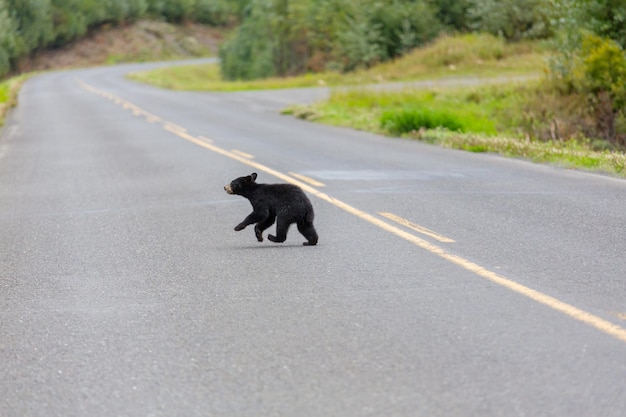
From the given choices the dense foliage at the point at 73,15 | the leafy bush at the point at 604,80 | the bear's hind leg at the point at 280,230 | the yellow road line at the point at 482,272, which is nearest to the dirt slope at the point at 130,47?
the dense foliage at the point at 73,15

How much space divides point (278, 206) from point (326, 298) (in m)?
1.96

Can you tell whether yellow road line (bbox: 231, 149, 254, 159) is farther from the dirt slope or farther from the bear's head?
the dirt slope

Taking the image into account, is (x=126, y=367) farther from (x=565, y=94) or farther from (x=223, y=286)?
(x=565, y=94)

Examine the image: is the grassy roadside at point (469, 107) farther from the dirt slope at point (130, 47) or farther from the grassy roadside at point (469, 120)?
the dirt slope at point (130, 47)

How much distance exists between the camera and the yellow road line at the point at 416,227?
867 cm

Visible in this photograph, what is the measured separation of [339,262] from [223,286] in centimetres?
111

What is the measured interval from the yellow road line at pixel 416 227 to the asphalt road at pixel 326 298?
51 millimetres

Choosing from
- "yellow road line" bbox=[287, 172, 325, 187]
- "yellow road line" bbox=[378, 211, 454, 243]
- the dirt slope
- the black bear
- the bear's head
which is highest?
the bear's head

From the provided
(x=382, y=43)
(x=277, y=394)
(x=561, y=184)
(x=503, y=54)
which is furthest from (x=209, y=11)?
(x=277, y=394)

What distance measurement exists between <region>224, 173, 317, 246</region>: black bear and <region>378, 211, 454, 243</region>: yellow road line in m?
1.07

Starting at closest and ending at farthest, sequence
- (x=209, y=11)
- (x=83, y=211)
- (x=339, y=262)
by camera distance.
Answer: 1. (x=339, y=262)
2. (x=83, y=211)
3. (x=209, y=11)

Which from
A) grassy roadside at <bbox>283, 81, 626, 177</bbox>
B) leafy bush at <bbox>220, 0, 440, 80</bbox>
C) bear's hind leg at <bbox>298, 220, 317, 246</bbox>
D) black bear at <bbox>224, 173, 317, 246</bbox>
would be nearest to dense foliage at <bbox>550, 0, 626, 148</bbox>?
grassy roadside at <bbox>283, 81, 626, 177</bbox>

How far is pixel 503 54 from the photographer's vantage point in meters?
46.5

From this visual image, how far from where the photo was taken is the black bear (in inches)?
326
